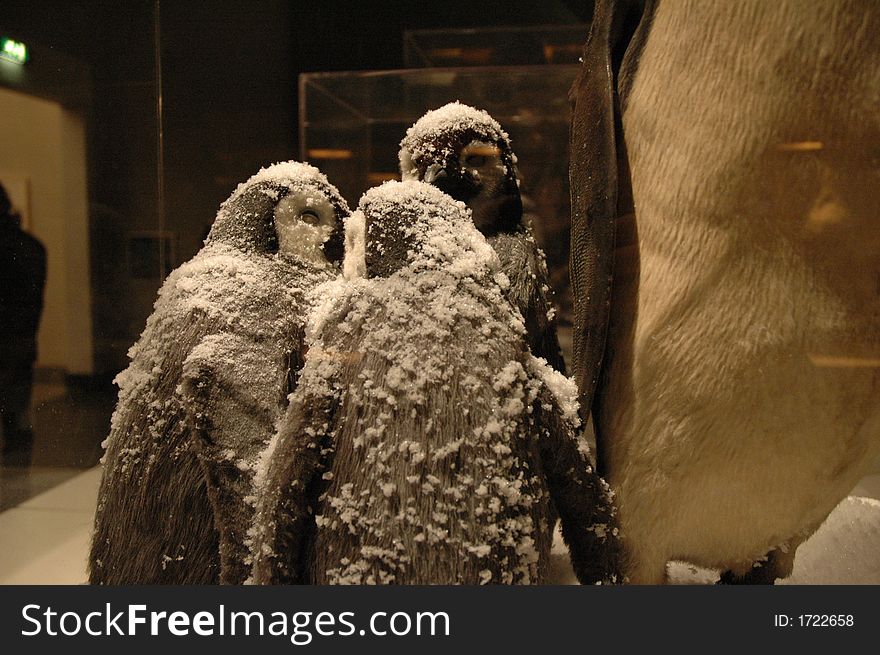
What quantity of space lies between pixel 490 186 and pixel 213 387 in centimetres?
37

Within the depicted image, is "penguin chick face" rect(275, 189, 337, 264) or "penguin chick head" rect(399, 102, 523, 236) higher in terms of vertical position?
"penguin chick head" rect(399, 102, 523, 236)

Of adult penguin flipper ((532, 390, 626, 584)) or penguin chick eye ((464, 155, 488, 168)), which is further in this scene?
penguin chick eye ((464, 155, 488, 168))

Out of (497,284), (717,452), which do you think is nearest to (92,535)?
(497,284)

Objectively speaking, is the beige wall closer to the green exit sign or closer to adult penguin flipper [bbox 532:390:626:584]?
the green exit sign

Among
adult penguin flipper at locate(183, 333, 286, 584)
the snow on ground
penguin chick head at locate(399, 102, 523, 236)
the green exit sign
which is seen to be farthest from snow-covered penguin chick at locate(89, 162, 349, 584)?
the snow on ground

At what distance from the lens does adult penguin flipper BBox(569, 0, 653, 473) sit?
72 centimetres

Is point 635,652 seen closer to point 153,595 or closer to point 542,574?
point 542,574

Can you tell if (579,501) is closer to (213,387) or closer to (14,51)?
(213,387)

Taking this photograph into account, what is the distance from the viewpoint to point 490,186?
77 centimetres

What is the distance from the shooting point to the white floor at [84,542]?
2.46 feet

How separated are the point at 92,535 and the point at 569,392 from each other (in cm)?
58

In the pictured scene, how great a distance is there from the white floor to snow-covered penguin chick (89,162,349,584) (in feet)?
0.23

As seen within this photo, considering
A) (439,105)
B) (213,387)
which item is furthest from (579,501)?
(439,105)

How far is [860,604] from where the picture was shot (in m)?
0.64
